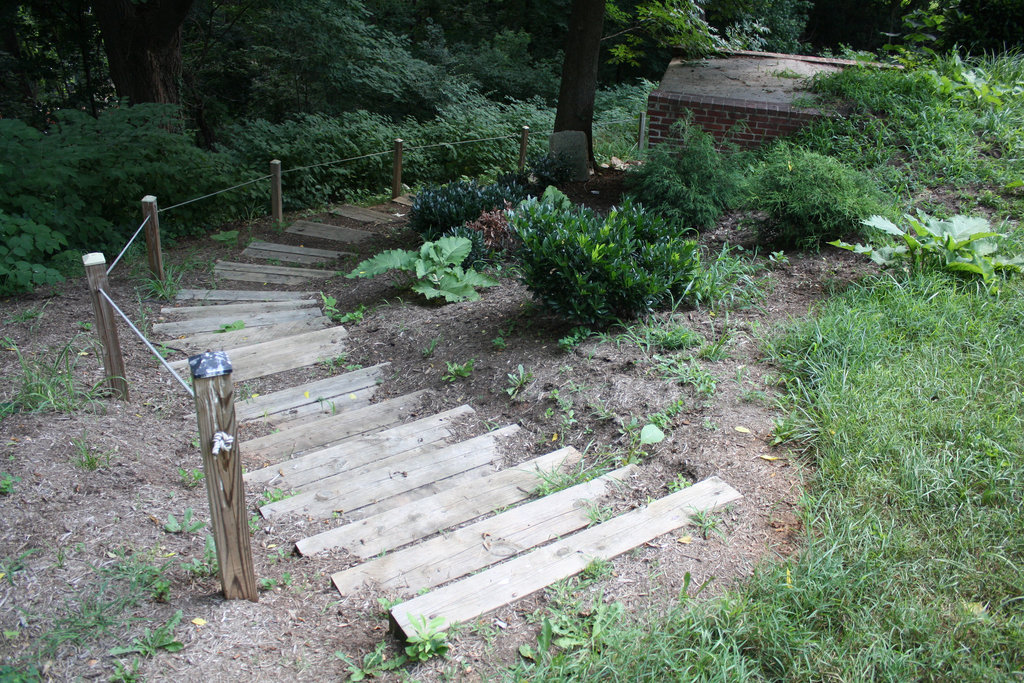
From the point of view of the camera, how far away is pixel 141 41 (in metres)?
8.95

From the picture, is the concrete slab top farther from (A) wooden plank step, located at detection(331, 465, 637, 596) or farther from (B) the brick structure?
(A) wooden plank step, located at detection(331, 465, 637, 596)

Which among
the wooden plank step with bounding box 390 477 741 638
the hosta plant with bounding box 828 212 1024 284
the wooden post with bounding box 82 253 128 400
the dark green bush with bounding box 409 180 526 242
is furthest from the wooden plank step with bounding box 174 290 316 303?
the hosta plant with bounding box 828 212 1024 284

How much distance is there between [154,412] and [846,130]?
6640 millimetres

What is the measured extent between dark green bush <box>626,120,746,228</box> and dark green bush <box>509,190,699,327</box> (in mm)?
1420

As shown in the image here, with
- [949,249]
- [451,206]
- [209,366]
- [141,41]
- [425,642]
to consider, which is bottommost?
[425,642]

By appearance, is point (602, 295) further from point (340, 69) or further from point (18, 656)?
point (340, 69)

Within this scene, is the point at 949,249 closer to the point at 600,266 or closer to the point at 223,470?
the point at 600,266

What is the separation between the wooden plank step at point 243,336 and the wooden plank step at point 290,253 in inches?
65.7

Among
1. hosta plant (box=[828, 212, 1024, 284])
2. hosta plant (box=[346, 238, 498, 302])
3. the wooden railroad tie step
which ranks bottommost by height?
the wooden railroad tie step

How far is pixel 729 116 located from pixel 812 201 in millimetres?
3211

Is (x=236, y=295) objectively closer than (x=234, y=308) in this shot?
No

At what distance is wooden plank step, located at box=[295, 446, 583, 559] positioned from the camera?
289cm

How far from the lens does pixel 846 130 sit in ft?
23.4

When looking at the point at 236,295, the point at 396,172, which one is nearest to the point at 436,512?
the point at 236,295
